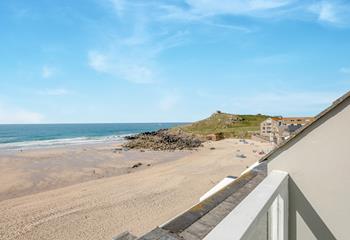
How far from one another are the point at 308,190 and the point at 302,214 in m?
0.32

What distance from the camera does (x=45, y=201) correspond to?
13.2 metres

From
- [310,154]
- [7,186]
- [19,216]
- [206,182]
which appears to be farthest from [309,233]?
[7,186]

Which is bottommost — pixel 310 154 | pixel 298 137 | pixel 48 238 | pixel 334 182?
pixel 48 238

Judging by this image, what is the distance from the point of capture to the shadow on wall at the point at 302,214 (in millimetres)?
2830

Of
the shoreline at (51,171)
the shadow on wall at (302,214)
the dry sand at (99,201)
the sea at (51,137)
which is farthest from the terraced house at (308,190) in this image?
the sea at (51,137)

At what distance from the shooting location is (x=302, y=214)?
2.95 m

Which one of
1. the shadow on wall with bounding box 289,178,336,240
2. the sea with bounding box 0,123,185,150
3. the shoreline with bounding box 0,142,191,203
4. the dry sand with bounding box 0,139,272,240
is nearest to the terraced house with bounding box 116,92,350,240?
the shadow on wall with bounding box 289,178,336,240

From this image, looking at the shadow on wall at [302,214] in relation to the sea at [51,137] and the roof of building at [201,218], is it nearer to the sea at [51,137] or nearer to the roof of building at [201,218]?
the roof of building at [201,218]

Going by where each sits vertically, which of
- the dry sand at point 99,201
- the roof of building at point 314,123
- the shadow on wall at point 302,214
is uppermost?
the roof of building at point 314,123

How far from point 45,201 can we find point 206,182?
31.7 ft

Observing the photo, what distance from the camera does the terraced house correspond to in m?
2.61

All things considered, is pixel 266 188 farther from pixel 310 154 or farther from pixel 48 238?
pixel 48 238

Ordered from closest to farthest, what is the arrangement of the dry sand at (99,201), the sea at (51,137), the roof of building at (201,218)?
Answer: the roof of building at (201,218) → the dry sand at (99,201) → the sea at (51,137)

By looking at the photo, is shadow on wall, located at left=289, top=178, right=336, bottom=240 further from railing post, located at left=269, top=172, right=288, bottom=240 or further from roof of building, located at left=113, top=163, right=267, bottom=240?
roof of building, located at left=113, top=163, right=267, bottom=240
